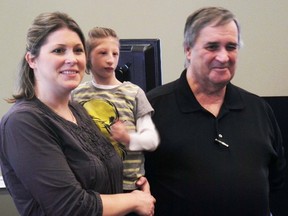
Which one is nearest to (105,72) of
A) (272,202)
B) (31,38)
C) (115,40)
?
(115,40)

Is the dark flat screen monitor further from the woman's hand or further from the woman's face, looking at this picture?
the woman's face

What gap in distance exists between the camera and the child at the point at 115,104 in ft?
4.68

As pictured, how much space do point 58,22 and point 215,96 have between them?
757 millimetres

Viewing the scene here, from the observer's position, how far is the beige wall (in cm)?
296

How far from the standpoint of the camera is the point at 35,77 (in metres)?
1.19

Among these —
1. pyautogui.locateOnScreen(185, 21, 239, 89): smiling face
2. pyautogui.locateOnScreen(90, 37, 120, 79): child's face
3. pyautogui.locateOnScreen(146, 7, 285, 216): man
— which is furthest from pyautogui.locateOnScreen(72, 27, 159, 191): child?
pyautogui.locateOnScreen(185, 21, 239, 89): smiling face

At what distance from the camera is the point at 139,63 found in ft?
6.46

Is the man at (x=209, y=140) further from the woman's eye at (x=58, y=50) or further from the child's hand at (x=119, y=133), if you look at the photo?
the woman's eye at (x=58, y=50)

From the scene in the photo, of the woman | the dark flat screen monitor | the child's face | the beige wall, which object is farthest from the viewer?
the beige wall

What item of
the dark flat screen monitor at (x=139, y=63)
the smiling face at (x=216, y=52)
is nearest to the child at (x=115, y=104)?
the smiling face at (x=216, y=52)

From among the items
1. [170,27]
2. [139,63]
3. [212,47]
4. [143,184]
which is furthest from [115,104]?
[170,27]

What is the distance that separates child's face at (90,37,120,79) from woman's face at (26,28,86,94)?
27cm

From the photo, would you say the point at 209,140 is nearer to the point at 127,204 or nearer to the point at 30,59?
the point at 127,204

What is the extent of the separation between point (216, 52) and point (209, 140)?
35cm
